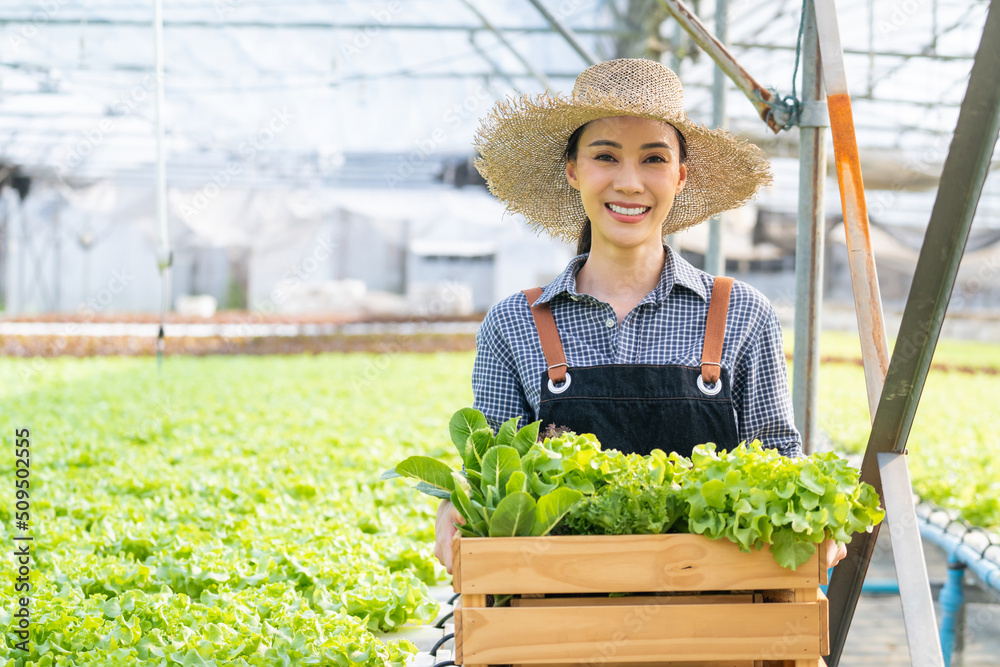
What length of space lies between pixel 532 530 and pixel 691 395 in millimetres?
608

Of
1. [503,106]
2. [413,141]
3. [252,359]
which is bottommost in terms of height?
[252,359]

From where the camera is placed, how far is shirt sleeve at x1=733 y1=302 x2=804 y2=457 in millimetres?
1812

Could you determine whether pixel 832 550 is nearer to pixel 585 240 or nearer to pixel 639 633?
pixel 639 633

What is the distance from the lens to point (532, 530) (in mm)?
1273

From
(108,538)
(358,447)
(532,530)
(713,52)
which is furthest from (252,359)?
(532,530)

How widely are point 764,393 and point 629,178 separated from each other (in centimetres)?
54

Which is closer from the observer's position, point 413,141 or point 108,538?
point 108,538

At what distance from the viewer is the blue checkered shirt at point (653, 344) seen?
5.97ft

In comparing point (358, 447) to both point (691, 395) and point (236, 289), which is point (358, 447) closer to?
point (691, 395)

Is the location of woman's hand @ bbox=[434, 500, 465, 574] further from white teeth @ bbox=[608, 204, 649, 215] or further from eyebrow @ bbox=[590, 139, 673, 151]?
eyebrow @ bbox=[590, 139, 673, 151]

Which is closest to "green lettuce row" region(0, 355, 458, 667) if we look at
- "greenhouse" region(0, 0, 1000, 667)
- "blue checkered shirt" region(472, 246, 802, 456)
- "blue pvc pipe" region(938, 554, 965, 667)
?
"greenhouse" region(0, 0, 1000, 667)

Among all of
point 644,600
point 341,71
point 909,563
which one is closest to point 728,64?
point 909,563

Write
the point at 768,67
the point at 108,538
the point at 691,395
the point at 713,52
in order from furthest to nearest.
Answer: the point at 768,67 → the point at 108,538 → the point at 713,52 → the point at 691,395

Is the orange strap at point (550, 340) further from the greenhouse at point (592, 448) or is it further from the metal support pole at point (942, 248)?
the metal support pole at point (942, 248)
